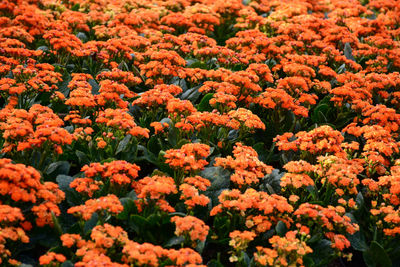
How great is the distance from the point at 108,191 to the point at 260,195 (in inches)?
69.3

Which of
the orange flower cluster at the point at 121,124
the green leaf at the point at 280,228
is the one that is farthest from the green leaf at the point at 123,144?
the green leaf at the point at 280,228

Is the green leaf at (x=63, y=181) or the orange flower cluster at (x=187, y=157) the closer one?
the orange flower cluster at (x=187, y=157)

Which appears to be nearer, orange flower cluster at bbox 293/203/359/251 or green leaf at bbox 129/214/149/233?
orange flower cluster at bbox 293/203/359/251

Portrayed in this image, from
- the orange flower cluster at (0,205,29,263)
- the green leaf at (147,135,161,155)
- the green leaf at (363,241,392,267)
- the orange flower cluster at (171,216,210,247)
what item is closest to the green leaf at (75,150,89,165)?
the green leaf at (147,135,161,155)

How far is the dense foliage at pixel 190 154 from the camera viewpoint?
440cm

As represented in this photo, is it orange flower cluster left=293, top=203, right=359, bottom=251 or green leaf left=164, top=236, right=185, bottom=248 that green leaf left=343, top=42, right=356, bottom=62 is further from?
green leaf left=164, top=236, right=185, bottom=248

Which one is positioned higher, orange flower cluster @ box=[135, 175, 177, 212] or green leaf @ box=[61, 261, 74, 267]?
orange flower cluster @ box=[135, 175, 177, 212]

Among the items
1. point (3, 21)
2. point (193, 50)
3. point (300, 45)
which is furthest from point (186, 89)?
point (3, 21)

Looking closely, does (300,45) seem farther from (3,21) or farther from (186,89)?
(3,21)

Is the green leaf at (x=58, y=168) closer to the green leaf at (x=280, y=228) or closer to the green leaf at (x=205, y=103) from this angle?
the green leaf at (x=205, y=103)

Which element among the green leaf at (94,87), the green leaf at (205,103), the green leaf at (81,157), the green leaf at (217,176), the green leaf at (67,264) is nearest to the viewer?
the green leaf at (67,264)

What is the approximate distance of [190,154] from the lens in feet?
17.4

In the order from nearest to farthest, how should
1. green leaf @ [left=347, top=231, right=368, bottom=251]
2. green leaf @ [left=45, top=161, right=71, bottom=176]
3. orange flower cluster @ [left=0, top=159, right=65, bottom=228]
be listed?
orange flower cluster @ [left=0, top=159, right=65, bottom=228]
green leaf @ [left=347, top=231, right=368, bottom=251]
green leaf @ [left=45, top=161, right=71, bottom=176]

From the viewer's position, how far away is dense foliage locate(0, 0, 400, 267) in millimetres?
4402
